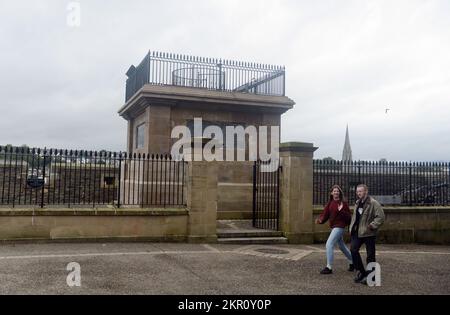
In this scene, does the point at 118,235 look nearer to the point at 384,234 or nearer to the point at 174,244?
the point at 174,244

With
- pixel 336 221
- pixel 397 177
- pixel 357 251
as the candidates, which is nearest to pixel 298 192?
pixel 336 221

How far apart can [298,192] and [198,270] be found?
4889mm

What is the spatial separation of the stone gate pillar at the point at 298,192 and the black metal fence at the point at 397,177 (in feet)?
2.73

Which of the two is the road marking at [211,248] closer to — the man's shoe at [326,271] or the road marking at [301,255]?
the road marking at [301,255]

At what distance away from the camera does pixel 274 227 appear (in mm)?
12227

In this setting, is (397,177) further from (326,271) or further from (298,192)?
(326,271)

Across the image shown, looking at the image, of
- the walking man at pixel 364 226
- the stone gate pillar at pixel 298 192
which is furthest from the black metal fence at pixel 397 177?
the walking man at pixel 364 226

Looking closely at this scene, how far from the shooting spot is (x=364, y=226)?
7090mm

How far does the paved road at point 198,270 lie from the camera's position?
6.29 meters

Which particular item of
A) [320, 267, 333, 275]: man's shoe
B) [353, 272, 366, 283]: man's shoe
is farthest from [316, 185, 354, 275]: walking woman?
[353, 272, 366, 283]: man's shoe

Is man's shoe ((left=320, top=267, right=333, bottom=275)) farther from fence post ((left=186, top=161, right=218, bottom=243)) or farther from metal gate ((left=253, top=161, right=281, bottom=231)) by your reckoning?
metal gate ((left=253, top=161, right=281, bottom=231))
